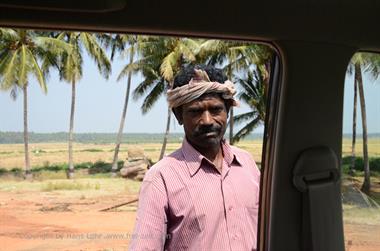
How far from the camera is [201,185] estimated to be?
76.0 inches

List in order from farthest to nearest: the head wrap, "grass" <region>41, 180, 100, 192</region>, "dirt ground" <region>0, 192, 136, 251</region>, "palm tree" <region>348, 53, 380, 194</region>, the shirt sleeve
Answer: "grass" <region>41, 180, 100, 192</region>, "dirt ground" <region>0, 192, 136, 251</region>, "palm tree" <region>348, 53, 380, 194</region>, the head wrap, the shirt sleeve

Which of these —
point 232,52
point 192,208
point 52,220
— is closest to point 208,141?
point 192,208

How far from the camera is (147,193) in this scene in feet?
6.22

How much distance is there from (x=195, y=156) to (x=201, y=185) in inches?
4.4

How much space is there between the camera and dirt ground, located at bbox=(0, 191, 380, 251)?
239cm

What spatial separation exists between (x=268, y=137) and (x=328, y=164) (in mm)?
248

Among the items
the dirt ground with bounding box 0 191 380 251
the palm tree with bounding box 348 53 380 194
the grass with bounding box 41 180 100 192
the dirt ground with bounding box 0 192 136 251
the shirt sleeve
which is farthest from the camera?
the grass with bounding box 41 180 100 192

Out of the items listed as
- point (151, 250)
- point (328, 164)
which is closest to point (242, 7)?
point (328, 164)

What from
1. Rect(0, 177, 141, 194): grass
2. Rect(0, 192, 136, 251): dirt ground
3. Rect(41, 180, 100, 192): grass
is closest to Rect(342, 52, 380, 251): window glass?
Rect(0, 192, 136, 251): dirt ground

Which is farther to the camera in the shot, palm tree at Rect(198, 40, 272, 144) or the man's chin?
palm tree at Rect(198, 40, 272, 144)

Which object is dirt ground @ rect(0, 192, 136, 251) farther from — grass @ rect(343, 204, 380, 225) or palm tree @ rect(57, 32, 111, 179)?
grass @ rect(343, 204, 380, 225)

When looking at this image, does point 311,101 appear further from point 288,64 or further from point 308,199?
point 308,199

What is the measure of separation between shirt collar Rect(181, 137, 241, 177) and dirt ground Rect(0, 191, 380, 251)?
1.26 feet

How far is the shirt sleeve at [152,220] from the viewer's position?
6.10 ft
